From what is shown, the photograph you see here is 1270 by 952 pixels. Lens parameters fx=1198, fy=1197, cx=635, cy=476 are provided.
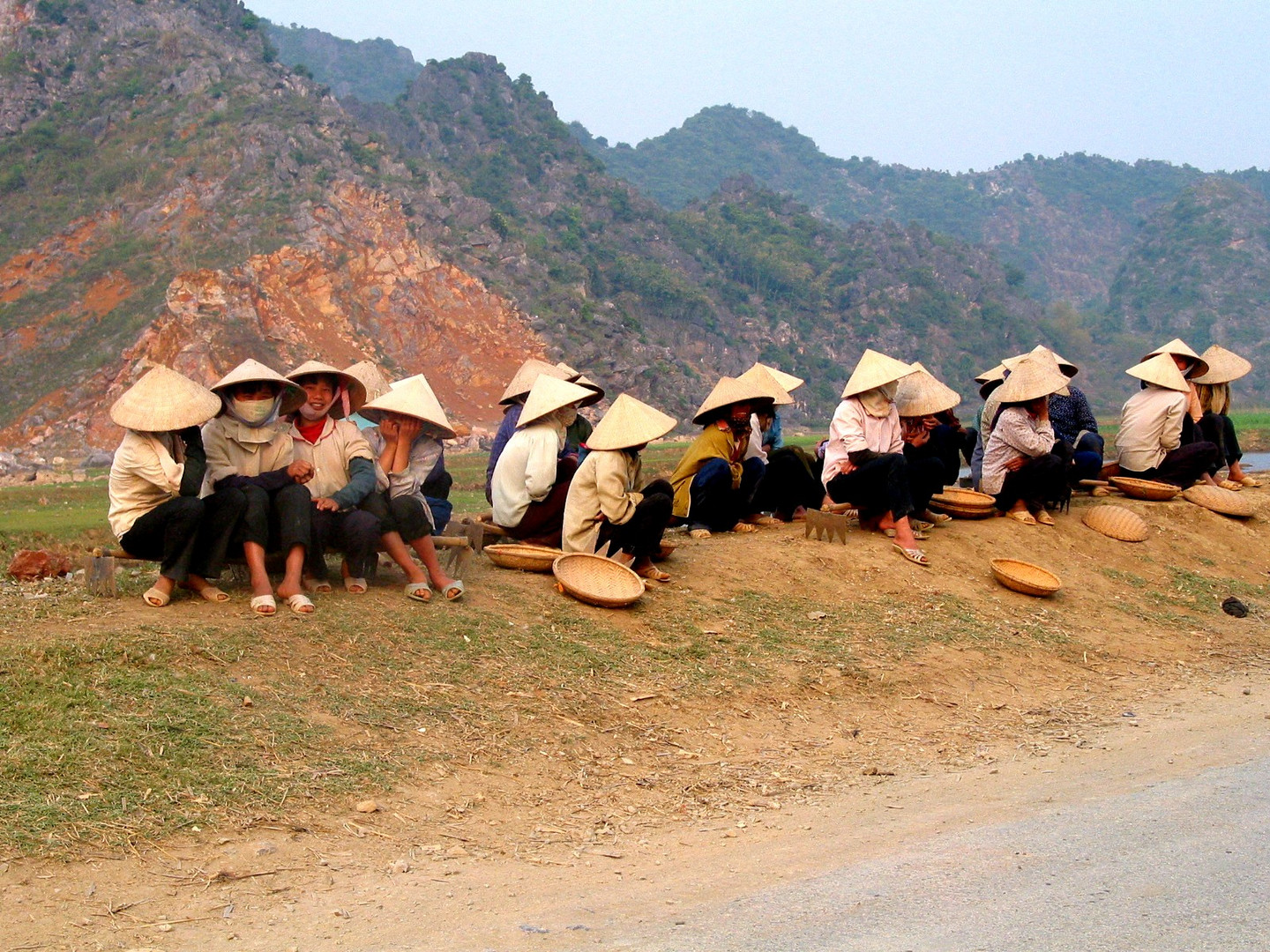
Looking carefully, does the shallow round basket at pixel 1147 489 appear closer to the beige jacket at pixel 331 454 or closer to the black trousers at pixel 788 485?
the black trousers at pixel 788 485

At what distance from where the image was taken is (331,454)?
642 centimetres

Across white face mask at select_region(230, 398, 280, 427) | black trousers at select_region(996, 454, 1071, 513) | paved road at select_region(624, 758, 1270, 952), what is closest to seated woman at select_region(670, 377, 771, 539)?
black trousers at select_region(996, 454, 1071, 513)

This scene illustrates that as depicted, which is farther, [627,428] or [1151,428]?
[1151,428]

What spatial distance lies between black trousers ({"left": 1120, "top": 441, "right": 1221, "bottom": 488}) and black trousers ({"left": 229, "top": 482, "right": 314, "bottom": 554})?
765 centimetres

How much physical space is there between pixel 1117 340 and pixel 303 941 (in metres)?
85.7

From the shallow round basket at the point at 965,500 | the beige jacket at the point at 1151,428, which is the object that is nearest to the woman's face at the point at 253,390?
the shallow round basket at the point at 965,500

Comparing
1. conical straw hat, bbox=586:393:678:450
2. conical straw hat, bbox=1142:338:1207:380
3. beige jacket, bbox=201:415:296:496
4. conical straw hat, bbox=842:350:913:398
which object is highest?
conical straw hat, bbox=1142:338:1207:380

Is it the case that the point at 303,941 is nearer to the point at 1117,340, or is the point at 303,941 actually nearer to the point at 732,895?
the point at 732,895

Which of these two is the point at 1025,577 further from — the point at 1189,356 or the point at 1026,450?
the point at 1189,356

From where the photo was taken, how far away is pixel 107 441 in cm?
3241

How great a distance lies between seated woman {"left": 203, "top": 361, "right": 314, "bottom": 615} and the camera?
225 inches

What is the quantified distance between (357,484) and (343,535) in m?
0.27

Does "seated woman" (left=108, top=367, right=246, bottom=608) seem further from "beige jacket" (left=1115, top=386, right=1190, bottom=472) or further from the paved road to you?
"beige jacket" (left=1115, top=386, right=1190, bottom=472)

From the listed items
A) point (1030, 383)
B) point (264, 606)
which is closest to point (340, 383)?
point (264, 606)
